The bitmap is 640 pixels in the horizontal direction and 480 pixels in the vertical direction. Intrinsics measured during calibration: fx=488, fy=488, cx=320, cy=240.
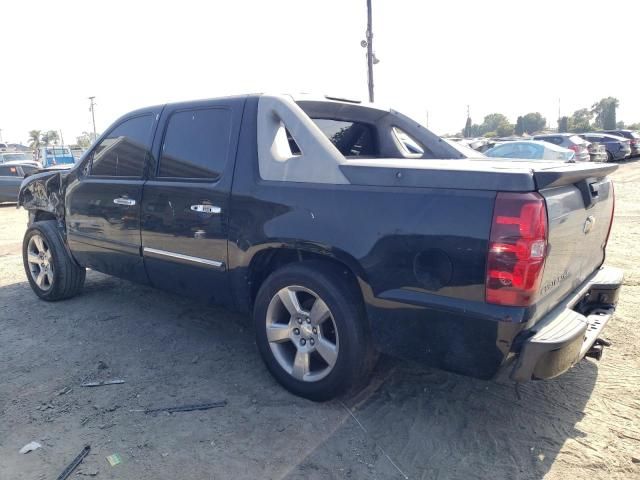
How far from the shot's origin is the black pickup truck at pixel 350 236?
91.0 inches

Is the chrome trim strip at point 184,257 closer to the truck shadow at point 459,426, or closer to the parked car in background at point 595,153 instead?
the truck shadow at point 459,426

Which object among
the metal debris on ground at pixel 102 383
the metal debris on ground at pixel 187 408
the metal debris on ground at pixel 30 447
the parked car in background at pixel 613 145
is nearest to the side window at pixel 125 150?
the metal debris on ground at pixel 102 383

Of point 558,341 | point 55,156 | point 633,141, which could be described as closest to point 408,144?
point 558,341

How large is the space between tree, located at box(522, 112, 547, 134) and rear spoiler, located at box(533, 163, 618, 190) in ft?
283

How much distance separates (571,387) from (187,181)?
9.87 ft

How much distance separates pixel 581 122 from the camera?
74.3 m

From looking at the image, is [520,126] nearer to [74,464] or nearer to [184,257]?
[184,257]

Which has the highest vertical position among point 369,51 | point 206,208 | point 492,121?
point 492,121

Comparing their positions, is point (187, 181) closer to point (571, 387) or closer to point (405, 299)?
point (405, 299)

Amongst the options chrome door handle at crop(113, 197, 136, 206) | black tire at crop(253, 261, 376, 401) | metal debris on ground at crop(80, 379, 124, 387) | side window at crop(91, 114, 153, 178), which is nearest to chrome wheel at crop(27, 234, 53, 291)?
side window at crop(91, 114, 153, 178)

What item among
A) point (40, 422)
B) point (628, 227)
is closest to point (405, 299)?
point (40, 422)

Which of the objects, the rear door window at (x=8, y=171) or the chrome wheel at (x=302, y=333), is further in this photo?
the rear door window at (x=8, y=171)

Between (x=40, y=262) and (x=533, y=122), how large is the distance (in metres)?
90.2

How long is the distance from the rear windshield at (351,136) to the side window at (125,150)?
4.81 ft
